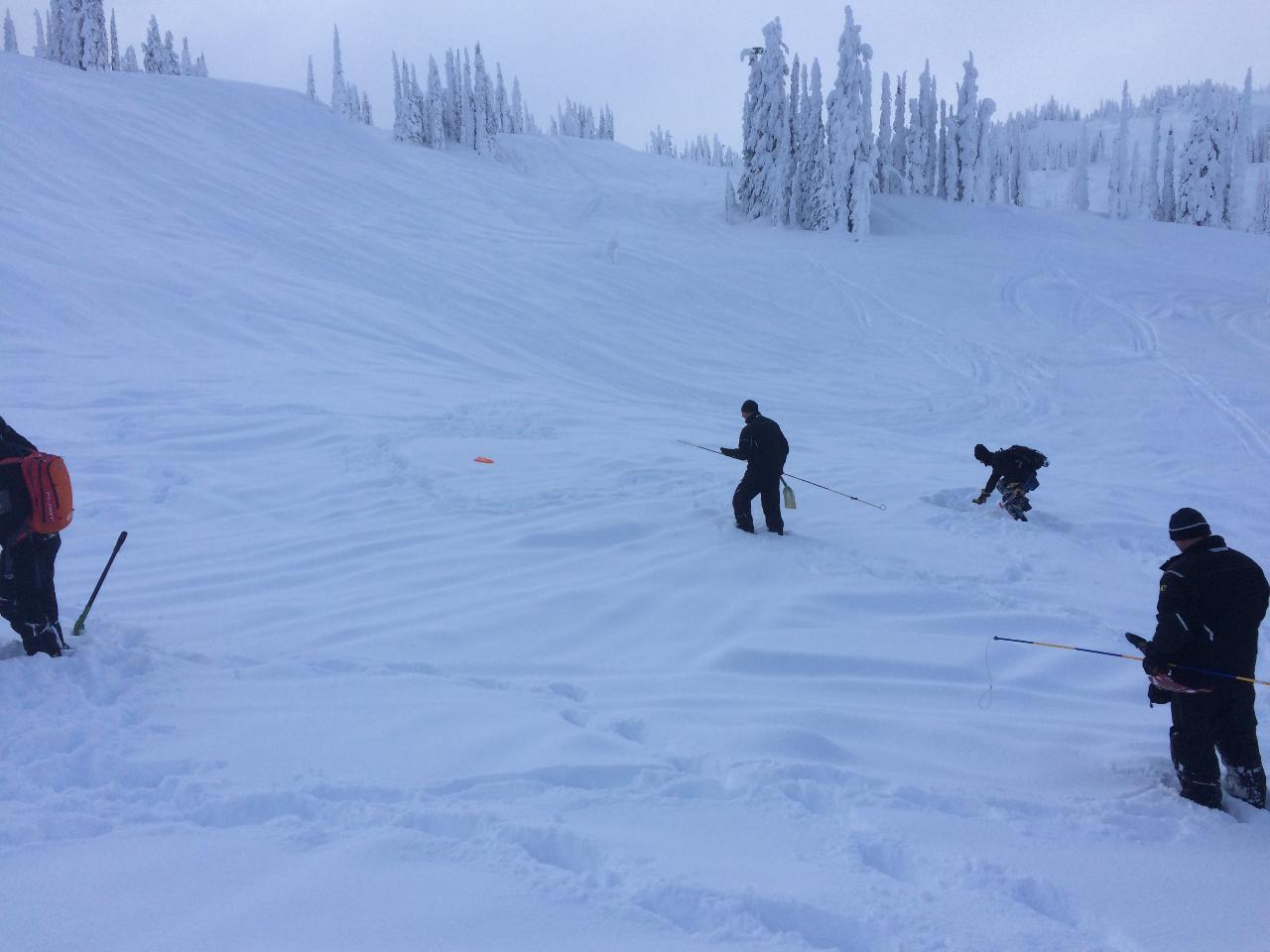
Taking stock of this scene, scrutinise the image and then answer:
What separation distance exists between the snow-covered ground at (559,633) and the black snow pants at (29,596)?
285mm

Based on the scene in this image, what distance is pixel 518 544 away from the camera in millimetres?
8180

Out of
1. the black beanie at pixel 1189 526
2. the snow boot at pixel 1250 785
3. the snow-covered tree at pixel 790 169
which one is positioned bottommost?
the snow boot at pixel 1250 785

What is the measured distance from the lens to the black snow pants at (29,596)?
4.92 m

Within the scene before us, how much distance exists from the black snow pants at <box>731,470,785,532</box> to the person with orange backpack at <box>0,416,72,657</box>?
20.0ft

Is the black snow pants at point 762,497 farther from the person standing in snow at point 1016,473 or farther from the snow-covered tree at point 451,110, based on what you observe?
the snow-covered tree at point 451,110

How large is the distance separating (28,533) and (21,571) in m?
0.24

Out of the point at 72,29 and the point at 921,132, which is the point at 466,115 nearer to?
the point at 72,29

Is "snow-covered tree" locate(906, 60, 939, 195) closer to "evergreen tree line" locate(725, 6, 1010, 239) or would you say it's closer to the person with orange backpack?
"evergreen tree line" locate(725, 6, 1010, 239)

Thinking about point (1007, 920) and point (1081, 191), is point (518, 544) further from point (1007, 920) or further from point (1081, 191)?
point (1081, 191)

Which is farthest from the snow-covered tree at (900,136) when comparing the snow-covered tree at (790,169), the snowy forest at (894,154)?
the snow-covered tree at (790,169)

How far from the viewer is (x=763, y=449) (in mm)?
8602

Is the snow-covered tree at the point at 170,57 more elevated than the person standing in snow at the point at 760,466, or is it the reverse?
the snow-covered tree at the point at 170,57

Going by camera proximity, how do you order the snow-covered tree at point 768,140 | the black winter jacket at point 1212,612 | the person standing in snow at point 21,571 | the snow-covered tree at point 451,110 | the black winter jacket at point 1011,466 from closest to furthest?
the black winter jacket at point 1212,612 → the person standing in snow at point 21,571 → the black winter jacket at point 1011,466 → the snow-covered tree at point 768,140 → the snow-covered tree at point 451,110

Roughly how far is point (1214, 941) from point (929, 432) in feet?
44.8
